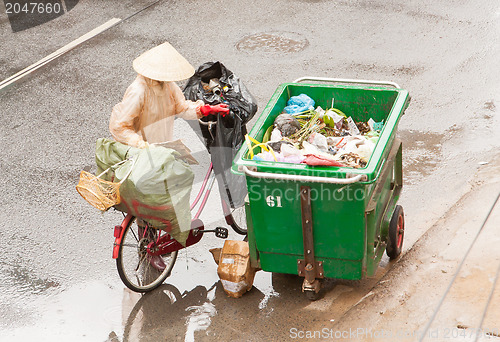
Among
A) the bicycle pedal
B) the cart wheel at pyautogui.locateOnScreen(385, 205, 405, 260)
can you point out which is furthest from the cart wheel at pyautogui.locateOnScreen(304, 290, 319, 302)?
the bicycle pedal

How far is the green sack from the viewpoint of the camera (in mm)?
4625

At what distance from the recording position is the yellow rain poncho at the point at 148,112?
5.04 meters

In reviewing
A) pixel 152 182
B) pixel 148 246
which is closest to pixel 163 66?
pixel 152 182

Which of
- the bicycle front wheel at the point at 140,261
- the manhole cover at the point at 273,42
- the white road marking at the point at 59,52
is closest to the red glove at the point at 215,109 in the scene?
the bicycle front wheel at the point at 140,261

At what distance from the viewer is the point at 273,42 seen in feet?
30.9

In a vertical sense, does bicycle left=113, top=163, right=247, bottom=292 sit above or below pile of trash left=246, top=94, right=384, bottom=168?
below

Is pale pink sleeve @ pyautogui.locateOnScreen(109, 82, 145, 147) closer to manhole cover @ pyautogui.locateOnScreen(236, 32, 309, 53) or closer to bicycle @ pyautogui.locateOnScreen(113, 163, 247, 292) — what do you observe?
bicycle @ pyautogui.locateOnScreen(113, 163, 247, 292)

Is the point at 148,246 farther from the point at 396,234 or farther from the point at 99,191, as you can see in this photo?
the point at 396,234

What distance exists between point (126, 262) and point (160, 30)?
529 centimetres

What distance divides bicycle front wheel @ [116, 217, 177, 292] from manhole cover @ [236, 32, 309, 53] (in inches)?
176

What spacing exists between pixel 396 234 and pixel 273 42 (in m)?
4.87

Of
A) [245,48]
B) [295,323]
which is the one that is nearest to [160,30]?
[245,48]

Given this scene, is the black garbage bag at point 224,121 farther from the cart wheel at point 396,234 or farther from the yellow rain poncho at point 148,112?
the cart wheel at point 396,234

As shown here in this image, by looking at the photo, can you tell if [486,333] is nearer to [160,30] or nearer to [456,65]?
[456,65]
